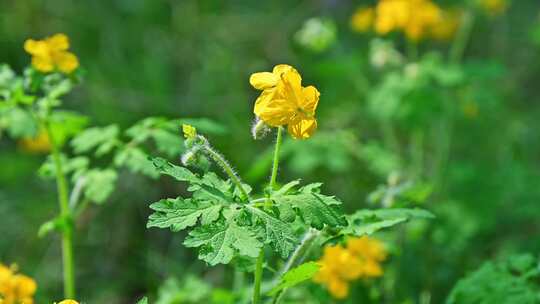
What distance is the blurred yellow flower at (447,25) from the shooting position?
4929 millimetres

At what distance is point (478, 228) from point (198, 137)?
2.72m

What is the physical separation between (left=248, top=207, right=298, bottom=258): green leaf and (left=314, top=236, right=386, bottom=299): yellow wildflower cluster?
1.00 meters

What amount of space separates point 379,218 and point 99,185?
3.65 feet

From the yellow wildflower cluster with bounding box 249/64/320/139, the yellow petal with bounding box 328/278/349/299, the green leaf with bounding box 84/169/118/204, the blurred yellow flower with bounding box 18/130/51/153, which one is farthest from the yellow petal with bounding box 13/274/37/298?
the blurred yellow flower with bounding box 18/130/51/153

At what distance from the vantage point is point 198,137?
2.21m

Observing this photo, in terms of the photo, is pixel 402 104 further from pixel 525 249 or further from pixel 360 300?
pixel 360 300

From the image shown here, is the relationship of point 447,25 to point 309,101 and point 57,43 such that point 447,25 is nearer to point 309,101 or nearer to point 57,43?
point 57,43

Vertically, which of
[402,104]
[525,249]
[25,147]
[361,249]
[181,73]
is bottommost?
[361,249]

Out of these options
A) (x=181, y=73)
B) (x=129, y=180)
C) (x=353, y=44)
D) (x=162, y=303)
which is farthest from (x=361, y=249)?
(x=353, y=44)

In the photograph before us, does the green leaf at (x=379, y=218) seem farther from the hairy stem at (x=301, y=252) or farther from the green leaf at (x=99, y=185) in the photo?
the green leaf at (x=99, y=185)

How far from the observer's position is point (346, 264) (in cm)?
320

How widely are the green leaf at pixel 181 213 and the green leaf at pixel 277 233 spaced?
0.38 feet

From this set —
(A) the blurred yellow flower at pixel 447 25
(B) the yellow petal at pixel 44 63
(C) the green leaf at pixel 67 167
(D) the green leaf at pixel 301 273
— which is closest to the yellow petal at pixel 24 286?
(C) the green leaf at pixel 67 167

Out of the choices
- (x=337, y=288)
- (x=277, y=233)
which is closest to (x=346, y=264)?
(x=337, y=288)
